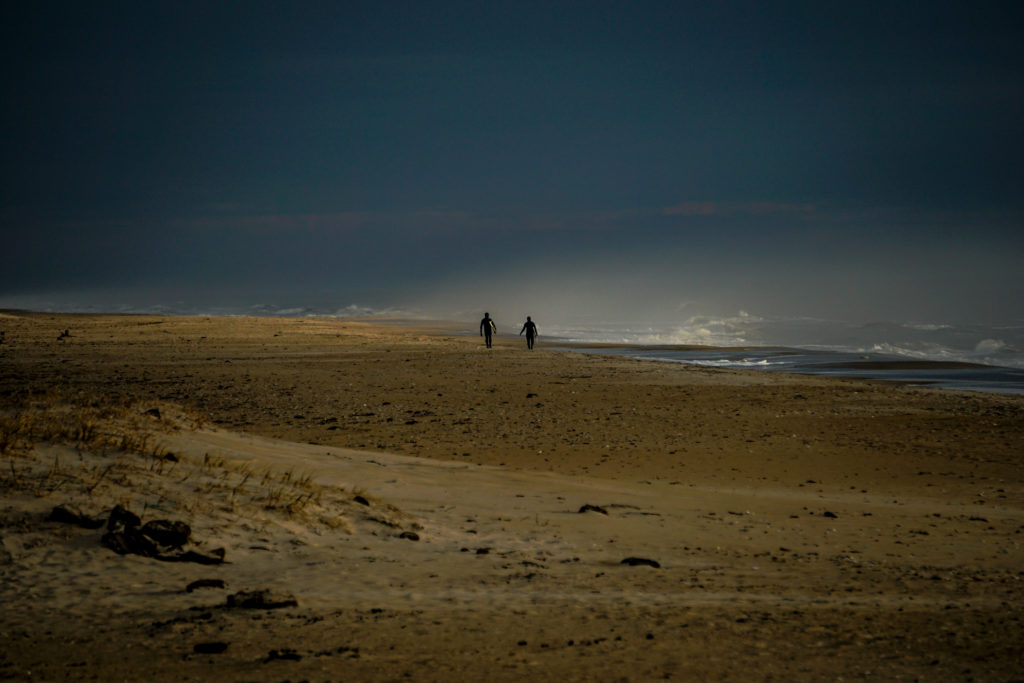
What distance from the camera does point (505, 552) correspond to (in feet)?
23.6

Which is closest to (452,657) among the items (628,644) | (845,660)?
(628,644)

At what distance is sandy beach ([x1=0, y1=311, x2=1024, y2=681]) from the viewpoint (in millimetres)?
4863

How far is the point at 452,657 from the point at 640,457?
8862 mm

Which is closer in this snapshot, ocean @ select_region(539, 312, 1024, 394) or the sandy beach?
the sandy beach

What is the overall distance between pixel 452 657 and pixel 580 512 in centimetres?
414

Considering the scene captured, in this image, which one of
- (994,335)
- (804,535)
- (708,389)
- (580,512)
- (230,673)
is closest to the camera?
(230,673)

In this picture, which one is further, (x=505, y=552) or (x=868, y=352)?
(x=868, y=352)

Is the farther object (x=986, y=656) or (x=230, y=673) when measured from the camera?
(x=986, y=656)

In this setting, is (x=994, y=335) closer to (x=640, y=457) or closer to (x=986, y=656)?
(x=640, y=457)

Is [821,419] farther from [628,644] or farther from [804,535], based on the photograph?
[628,644]

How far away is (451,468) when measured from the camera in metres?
→ 11.4

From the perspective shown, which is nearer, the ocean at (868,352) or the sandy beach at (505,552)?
the sandy beach at (505,552)

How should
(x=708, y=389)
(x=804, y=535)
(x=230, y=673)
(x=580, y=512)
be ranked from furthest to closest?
(x=708, y=389) < (x=580, y=512) < (x=804, y=535) < (x=230, y=673)

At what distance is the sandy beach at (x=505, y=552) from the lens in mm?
4863
